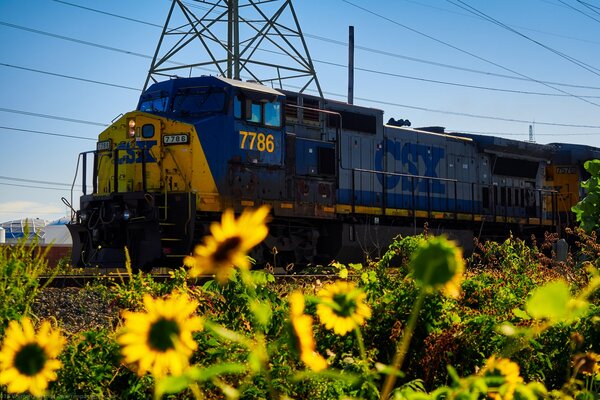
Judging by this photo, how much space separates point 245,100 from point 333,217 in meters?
2.89

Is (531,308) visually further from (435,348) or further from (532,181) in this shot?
(532,181)

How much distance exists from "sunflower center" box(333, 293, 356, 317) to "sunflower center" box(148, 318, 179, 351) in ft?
1.27

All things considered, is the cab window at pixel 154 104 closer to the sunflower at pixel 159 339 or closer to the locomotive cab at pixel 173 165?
the locomotive cab at pixel 173 165

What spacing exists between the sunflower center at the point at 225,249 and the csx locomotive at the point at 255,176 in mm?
9291

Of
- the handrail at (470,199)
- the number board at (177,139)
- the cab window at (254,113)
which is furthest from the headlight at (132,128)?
the handrail at (470,199)

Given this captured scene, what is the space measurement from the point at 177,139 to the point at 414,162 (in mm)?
6019

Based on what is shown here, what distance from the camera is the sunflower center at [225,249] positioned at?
4.14 ft

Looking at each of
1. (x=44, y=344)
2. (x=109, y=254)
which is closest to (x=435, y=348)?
(x=44, y=344)

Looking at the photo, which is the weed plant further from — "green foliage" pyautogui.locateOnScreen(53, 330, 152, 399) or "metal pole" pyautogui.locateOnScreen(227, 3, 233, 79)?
"metal pole" pyautogui.locateOnScreen(227, 3, 233, 79)

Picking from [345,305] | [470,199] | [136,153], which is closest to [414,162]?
[470,199]

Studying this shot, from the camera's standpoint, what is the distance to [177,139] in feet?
42.2

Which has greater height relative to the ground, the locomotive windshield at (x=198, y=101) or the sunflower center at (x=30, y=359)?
the locomotive windshield at (x=198, y=101)

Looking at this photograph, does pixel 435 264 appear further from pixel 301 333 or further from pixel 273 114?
pixel 273 114

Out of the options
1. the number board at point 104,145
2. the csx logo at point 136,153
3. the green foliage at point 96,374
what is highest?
the number board at point 104,145
